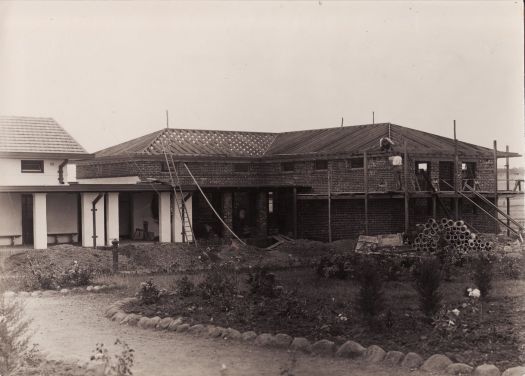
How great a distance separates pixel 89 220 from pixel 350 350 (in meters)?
19.7

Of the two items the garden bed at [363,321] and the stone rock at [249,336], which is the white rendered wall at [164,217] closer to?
the garden bed at [363,321]

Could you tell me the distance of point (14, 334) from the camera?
9656 millimetres

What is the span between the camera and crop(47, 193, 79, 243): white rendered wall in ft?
96.3

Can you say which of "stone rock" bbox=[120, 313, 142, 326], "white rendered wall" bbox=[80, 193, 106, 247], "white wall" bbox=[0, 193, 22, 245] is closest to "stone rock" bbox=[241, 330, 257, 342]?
"stone rock" bbox=[120, 313, 142, 326]

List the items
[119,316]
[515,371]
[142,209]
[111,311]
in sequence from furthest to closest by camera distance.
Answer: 1. [142,209]
2. [111,311]
3. [119,316]
4. [515,371]

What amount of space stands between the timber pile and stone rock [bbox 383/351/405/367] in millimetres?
15561

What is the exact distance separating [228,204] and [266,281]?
19.6m

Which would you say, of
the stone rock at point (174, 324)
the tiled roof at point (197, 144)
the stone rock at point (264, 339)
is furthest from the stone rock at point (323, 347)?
the tiled roof at point (197, 144)

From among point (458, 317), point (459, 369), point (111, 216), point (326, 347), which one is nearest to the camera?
point (459, 369)

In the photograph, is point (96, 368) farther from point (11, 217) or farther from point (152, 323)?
point (11, 217)

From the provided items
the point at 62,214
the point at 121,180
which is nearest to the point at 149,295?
the point at 62,214

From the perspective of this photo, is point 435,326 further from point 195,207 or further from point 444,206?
point 195,207

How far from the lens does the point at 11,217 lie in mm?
27797

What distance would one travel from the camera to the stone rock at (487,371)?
9073 mm
